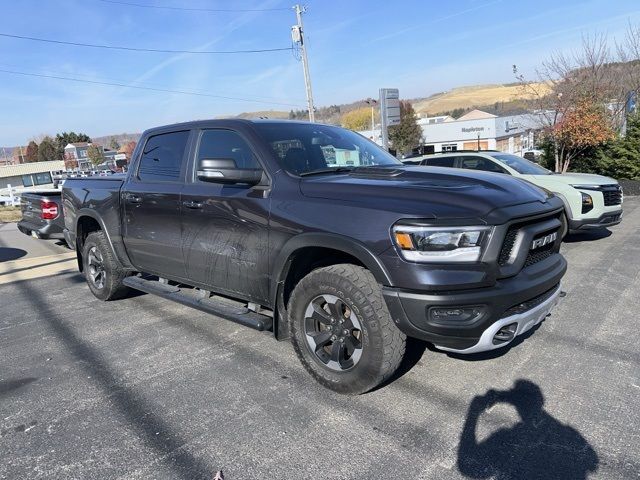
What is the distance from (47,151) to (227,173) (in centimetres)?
12316

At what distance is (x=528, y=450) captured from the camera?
2604mm

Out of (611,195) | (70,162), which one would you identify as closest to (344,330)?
(611,195)

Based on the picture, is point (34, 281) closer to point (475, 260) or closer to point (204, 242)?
point (204, 242)

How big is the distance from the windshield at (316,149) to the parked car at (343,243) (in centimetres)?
2

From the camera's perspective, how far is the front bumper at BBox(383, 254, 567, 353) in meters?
2.74

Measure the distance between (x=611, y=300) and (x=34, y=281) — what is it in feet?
25.0

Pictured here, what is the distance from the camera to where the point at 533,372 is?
3.46 metres

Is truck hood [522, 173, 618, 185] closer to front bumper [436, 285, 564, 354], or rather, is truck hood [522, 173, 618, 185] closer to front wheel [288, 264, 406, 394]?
front bumper [436, 285, 564, 354]

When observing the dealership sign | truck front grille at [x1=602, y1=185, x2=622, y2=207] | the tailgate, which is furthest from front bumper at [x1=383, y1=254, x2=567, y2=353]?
the dealership sign

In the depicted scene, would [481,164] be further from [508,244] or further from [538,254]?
[508,244]

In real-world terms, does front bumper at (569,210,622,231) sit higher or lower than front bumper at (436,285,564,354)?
lower

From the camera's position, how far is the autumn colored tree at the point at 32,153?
113 metres

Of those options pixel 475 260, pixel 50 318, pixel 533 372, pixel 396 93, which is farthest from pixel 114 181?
pixel 396 93

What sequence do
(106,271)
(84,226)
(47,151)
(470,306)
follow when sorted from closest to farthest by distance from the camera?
(470,306), (106,271), (84,226), (47,151)
